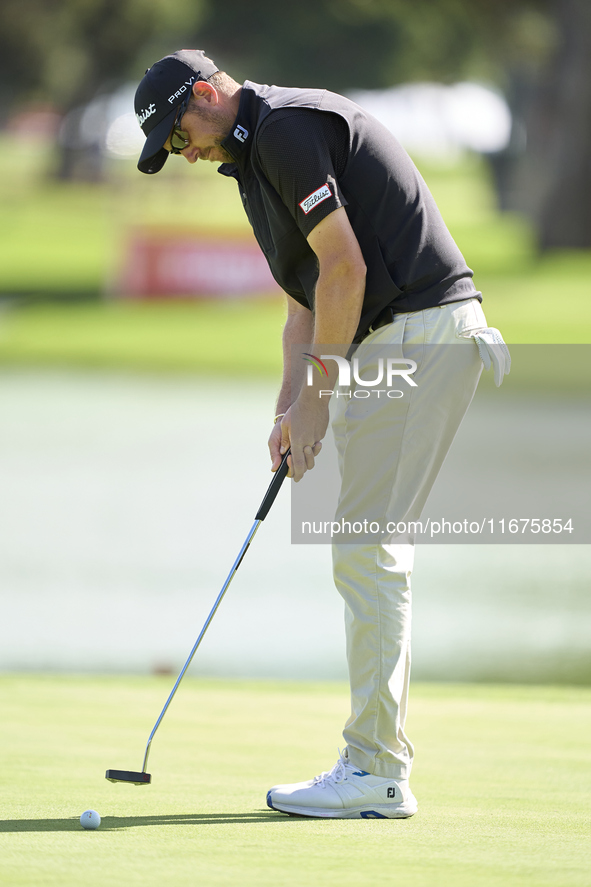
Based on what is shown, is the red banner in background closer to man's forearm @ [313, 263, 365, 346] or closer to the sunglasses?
the sunglasses

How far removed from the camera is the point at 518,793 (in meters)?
3.35

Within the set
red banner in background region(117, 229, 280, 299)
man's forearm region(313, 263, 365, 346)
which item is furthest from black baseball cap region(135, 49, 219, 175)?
red banner in background region(117, 229, 280, 299)

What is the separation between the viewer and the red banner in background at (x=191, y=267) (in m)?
20.2

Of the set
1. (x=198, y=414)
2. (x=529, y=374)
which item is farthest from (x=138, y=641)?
(x=529, y=374)

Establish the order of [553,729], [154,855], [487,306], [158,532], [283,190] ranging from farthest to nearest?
[487,306]
[158,532]
[553,729]
[283,190]
[154,855]

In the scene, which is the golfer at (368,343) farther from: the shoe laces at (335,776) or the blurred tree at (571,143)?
the blurred tree at (571,143)

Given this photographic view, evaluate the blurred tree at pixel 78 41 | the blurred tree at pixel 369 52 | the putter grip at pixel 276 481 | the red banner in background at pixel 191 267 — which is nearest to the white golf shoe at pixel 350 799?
the putter grip at pixel 276 481

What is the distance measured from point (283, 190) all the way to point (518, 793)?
1.65 metres

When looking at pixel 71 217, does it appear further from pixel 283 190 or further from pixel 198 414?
pixel 283 190

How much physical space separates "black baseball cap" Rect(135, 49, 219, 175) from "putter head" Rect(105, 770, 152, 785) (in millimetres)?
1546

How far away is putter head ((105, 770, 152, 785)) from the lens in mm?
3195

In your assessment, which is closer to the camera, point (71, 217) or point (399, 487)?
point (399, 487)

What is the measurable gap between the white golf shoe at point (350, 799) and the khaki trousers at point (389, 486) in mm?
42

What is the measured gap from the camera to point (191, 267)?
68.6ft
